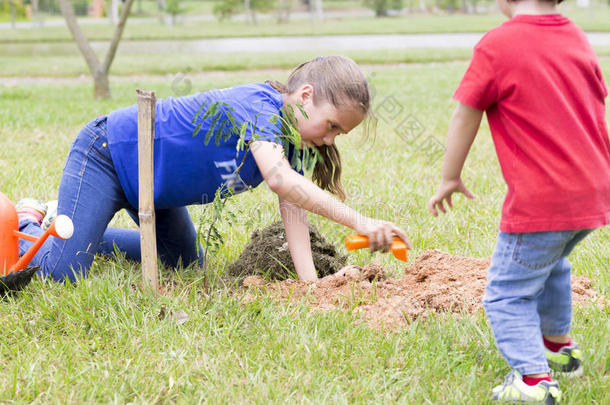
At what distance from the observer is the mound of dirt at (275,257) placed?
279 centimetres

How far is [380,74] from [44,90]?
5.49m

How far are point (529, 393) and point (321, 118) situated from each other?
1.11 metres

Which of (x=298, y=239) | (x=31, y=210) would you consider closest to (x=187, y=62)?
(x=31, y=210)

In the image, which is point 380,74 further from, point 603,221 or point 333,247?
point 603,221

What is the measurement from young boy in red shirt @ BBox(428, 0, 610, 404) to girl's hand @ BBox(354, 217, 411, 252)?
30 cm

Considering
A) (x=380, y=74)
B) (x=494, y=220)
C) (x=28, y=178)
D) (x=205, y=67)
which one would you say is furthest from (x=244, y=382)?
(x=205, y=67)

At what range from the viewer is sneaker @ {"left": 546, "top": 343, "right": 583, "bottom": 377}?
6.49 ft

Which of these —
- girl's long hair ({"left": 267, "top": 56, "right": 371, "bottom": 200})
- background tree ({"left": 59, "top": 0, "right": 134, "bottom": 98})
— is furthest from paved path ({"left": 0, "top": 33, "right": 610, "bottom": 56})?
girl's long hair ({"left": 267, "top": 56, "right": 371, "bottom": 200})

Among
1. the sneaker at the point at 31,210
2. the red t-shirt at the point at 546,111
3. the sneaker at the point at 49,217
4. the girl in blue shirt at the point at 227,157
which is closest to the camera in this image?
the red t-shirt at the point at 546,111

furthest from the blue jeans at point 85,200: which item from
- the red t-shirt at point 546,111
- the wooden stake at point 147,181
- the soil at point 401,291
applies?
the red t-shirt at point 546,111

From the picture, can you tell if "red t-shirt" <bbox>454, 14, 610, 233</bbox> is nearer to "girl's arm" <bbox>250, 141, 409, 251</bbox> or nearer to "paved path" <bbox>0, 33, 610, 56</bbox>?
"girl's arm" <bbox>250, 141, 409, 251</bbox>

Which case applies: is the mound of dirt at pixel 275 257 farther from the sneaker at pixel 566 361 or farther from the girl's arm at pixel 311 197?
the sneaker at pixel 566 361

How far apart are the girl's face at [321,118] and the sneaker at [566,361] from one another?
988mm

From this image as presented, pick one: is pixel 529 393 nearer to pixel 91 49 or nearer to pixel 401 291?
pixel 401 291
